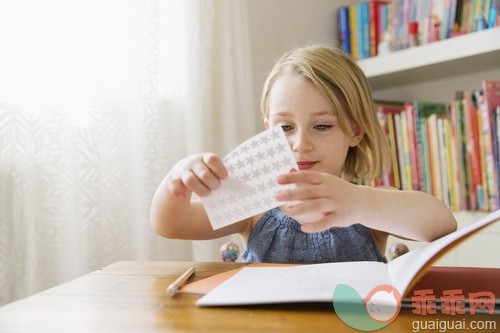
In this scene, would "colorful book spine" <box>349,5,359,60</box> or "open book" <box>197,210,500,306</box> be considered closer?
"open book" <box>197,210,500,306</box>

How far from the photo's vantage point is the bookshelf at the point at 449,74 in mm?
1401

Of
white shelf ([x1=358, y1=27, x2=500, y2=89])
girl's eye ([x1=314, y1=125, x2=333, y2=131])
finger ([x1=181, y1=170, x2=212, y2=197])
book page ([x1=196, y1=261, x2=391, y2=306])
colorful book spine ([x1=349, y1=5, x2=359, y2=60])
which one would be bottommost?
book page ([x1=196, y1=261, x2=391, y2=306])

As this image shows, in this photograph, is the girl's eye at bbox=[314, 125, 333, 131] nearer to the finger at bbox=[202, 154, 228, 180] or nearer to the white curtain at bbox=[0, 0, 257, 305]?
the finger at bbox=[202, 154, 228, 180]

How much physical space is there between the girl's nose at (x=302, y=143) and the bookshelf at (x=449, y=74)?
606 mm

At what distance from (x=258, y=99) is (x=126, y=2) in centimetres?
58

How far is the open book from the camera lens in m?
0.45

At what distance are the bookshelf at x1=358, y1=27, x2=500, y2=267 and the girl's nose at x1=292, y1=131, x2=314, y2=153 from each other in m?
0.61

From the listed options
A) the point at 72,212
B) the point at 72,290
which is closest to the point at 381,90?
the point at 72,212

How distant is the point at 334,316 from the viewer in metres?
0.43

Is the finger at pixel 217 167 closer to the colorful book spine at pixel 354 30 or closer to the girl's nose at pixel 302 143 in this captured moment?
the girl's nose at pixel 302 143

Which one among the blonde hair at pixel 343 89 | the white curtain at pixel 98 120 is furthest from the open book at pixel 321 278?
the white curtain at pixel 98 120

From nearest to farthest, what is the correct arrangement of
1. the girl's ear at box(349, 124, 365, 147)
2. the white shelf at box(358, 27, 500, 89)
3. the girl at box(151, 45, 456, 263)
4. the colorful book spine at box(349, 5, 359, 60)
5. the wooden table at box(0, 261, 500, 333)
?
the wooden table at box(0, 261, 500, 333) < the girl at box(151, 45, 456, 263) < the girl's ear at box(349, 124, 365, 147) < the white shelf at box(358, 27, 500, 89) < the colorful book spine at box(349, 5, 359, 60)

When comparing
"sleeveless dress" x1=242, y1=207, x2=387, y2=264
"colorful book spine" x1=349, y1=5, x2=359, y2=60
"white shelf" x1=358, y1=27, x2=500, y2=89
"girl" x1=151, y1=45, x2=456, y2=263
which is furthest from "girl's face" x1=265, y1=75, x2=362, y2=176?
"colorful book spine" x1=349, y1=5, x2=359, y2=60

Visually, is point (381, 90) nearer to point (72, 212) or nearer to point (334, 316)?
point (72, 212)
